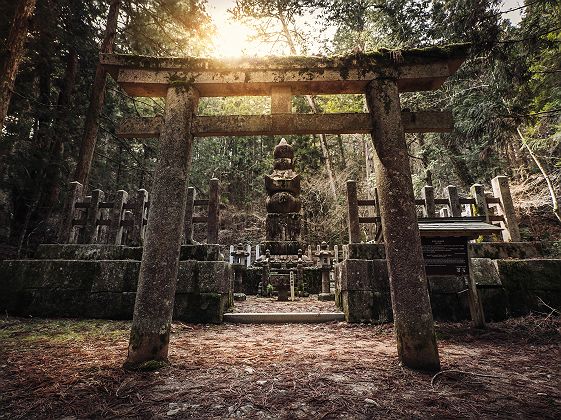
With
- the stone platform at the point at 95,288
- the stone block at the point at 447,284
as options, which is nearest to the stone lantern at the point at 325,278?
the stone block at the point at 447,284

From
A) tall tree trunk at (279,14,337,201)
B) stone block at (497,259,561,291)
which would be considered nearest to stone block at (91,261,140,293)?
stone block at (497,259,561,291)

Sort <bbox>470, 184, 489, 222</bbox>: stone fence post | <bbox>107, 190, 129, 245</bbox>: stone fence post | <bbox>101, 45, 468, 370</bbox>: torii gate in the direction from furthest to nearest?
<bbox>107, 190, 129, 245</bbox>: stone fence post
<bbox>470, 184, 489, 222</bbox>: stone fence post
<bbox>101, 45, 468, 370</bbox>: torii gate

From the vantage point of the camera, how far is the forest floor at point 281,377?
218 cm

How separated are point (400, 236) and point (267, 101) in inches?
687

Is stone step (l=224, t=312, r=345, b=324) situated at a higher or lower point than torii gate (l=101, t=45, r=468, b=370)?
lower

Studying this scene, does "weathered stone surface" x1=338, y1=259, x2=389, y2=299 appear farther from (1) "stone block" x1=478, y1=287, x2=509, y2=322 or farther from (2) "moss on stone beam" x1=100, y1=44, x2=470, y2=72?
(2) "moss on stone beam" x1=100, y1=44, x2=470, y2=72

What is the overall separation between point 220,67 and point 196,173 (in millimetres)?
17857

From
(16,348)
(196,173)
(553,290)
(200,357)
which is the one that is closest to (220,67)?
(200,357)

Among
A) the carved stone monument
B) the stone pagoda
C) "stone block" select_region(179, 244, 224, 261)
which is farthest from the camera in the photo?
the carved stone monument

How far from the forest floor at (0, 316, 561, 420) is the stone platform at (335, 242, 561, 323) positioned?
56 cm

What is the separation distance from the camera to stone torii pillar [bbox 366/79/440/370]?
300 centimetres

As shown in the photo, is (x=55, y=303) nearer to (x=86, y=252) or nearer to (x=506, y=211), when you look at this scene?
(x=86, y=252)

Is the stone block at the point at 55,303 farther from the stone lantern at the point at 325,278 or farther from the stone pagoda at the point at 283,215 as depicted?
the stone pagoda at the point at 283,215

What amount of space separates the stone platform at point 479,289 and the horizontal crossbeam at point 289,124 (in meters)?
2.77
